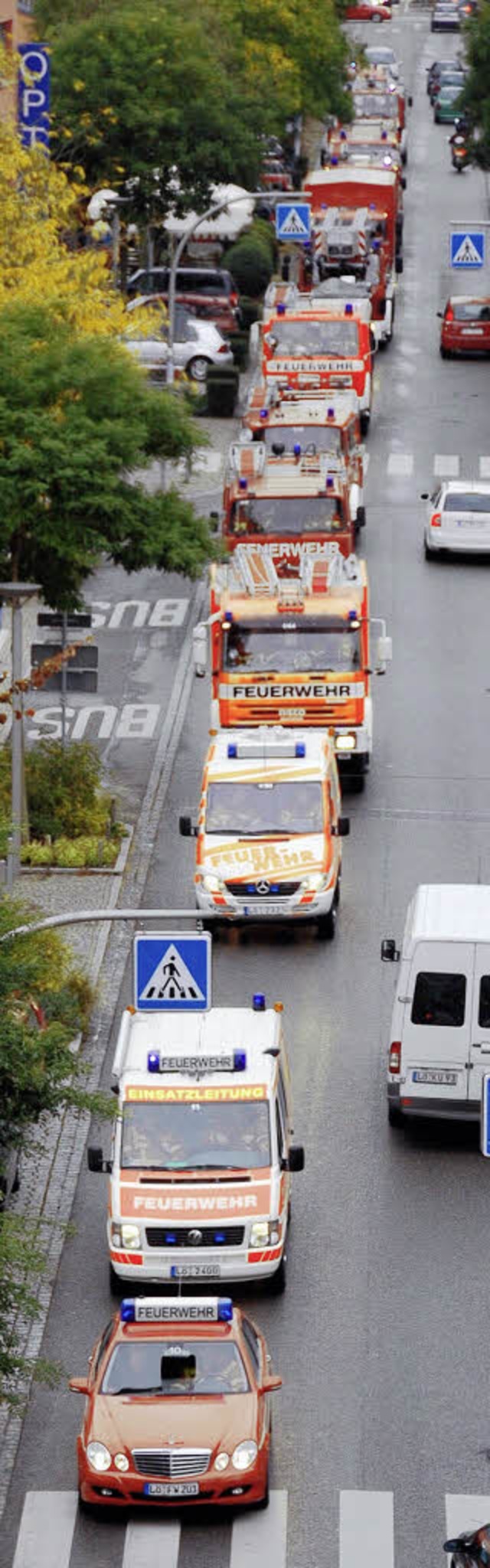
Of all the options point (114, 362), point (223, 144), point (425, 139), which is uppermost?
point (114, 362)

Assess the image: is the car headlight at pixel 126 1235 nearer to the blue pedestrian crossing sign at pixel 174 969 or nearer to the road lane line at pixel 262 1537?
the blue pedestrian crossing sign at pixel 174 969

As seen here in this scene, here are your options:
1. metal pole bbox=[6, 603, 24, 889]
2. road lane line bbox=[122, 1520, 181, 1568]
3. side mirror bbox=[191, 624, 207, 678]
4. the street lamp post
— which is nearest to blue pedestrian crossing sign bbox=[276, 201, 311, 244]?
side mirror bbox=[191, 624, 207, 678]

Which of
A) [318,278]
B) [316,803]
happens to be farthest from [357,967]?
[318,278]

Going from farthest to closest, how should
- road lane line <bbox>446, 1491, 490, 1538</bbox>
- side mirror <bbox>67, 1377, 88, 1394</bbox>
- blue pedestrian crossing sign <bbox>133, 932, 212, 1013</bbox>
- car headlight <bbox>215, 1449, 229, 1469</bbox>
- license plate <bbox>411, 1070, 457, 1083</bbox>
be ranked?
license plate <bbox>411, 1070, 457, 1083</bbox>
blue pedestrian crossing sign <bbox>133, 932, 212, 1013</bbox>
side mirror <bbox>67, 1377, 88, 1394</bbox>
road lane line <bbox>446, 1491, 490, 1538</bbox>
car headlight <bbox>215, 1449, 229, 1469</bbox>

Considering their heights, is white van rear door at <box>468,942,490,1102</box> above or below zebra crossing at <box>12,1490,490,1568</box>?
above

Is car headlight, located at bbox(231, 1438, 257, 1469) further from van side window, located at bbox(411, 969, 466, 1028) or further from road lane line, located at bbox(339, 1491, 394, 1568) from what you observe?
van side window, located at bbox(411, 969, 466, 1028)

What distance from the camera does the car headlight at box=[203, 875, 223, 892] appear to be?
3634 cm

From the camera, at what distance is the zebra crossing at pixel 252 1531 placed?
2345 centimetres

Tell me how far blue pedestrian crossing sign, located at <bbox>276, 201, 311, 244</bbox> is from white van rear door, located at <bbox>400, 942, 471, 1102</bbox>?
4377cm

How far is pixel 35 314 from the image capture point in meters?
40.6

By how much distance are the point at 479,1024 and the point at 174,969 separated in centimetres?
420

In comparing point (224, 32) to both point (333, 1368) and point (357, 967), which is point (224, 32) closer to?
point (357, 967)

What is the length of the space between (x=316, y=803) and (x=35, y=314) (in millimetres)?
7748

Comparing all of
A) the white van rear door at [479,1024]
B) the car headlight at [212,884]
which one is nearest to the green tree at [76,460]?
the car headlight at [212,884]
